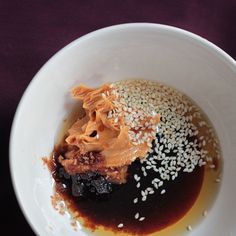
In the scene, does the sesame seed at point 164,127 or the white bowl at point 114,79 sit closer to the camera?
the white bowl at point 114,79

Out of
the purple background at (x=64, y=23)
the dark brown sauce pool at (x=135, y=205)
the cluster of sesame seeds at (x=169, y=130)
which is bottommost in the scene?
the dark brown sauce pool at (x=135, y=205)

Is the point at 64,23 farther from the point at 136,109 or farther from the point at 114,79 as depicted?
the point at 136,109

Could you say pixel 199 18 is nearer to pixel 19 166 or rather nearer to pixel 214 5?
pixel 214 5

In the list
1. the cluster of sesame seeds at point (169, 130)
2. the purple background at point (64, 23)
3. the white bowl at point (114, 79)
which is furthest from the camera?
the cluster of sesame seeds at point (169, 130)

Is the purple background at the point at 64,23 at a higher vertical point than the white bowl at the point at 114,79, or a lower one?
higher

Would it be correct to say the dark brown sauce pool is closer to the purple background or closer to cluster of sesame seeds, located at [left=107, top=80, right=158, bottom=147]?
cluster of sesame seeds, located at [left=107, top=80, right=158, bottom=147]

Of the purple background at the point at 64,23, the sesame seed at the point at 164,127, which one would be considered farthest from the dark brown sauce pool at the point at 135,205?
the purple background at the point at 64,23

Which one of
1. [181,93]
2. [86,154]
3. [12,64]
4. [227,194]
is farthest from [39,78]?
[227,194]

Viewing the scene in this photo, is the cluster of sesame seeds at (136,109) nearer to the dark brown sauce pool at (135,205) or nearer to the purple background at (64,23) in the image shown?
the dark brown sauce pool at (135,205)
